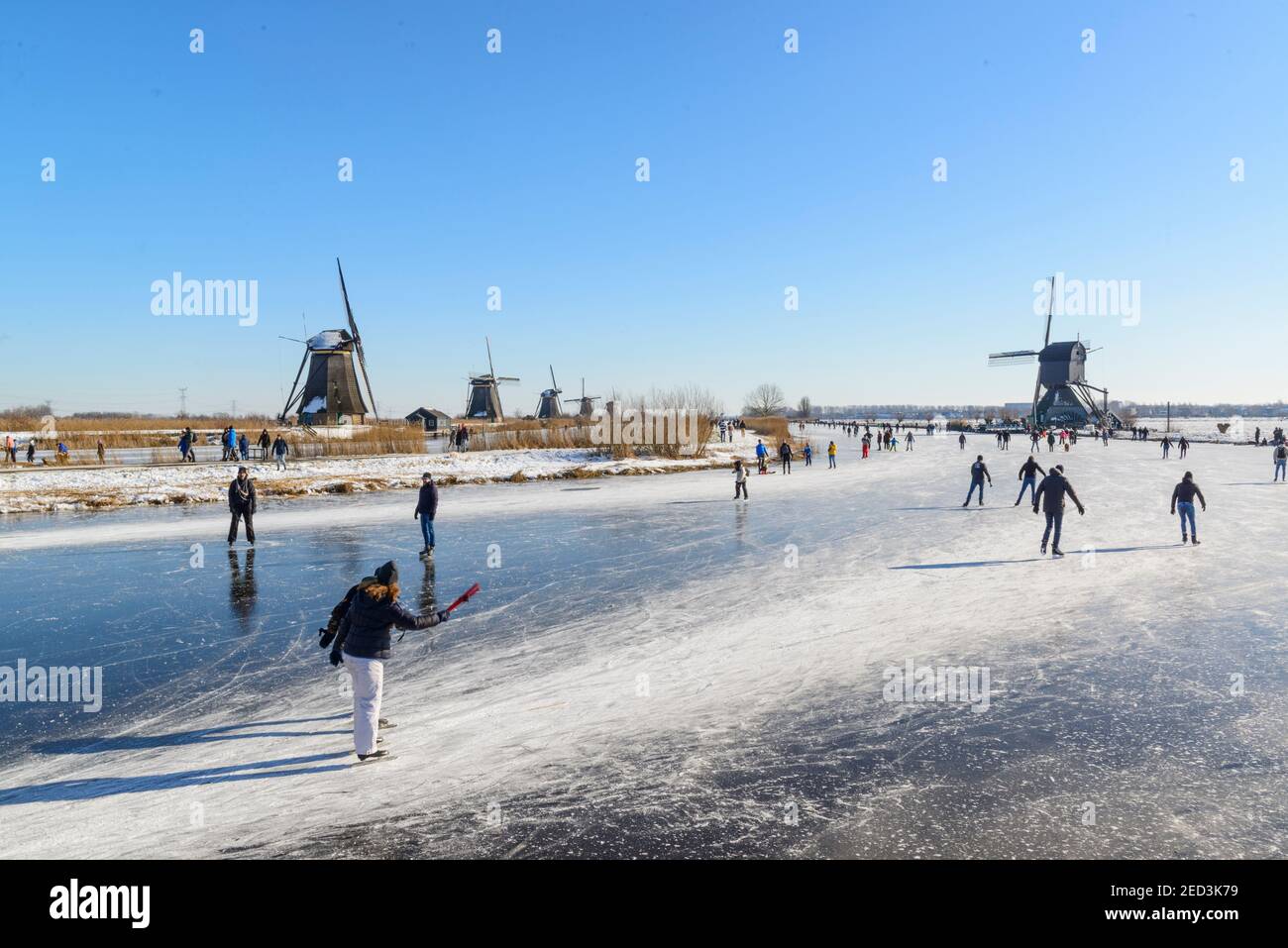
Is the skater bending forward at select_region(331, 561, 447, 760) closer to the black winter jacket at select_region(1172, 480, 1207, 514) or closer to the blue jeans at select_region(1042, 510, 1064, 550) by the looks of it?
the blue jeans at select_region(1042, 510, 1064, 550)

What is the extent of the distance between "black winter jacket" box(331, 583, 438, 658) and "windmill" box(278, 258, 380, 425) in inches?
2082

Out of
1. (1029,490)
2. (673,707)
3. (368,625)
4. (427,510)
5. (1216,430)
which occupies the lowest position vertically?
(673,707)

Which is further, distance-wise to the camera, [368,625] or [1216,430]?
[1216,430]

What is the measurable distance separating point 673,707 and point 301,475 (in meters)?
24.2

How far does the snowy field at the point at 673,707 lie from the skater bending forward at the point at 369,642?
11.1 inches

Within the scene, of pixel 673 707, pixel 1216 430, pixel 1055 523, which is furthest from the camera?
pixel 1216 430

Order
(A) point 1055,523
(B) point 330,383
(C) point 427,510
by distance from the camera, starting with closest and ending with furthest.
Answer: (A) point 1055,523 < (C) point 427,510 < (B) point 330,383

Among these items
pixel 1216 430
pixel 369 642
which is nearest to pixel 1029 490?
pixel 369 642

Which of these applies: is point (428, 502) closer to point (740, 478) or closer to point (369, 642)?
point (369, 642)

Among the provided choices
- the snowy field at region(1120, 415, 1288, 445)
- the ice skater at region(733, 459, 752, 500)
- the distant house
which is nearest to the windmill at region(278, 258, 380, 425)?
the distant house

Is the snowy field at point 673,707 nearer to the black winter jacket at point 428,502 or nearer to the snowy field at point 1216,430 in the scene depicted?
the black winter jacket at point 428,502

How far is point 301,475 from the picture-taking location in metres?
26.2
